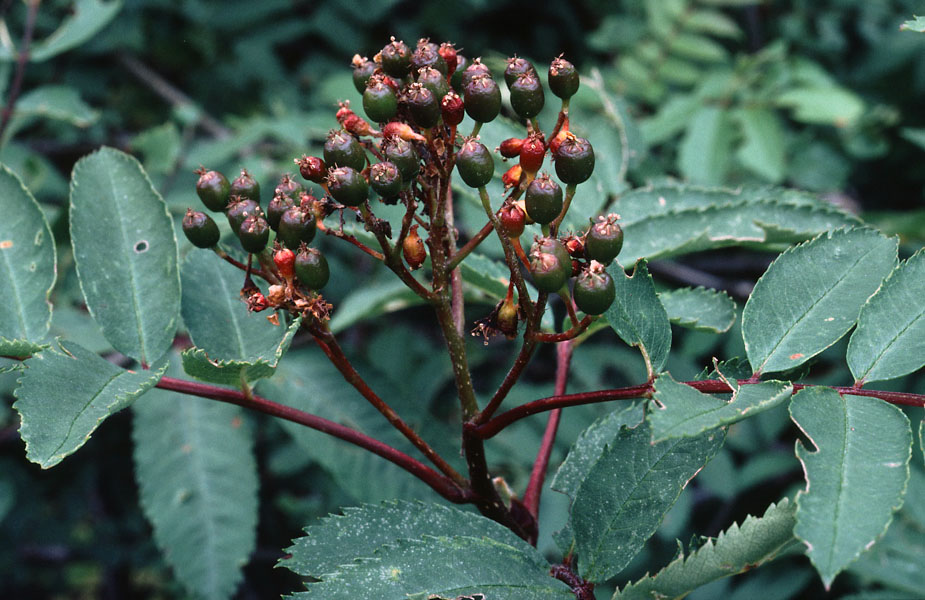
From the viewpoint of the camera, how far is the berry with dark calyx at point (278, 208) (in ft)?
3.63

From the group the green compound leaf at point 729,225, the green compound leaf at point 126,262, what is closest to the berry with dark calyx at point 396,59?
the green compound leaf at point 126,262

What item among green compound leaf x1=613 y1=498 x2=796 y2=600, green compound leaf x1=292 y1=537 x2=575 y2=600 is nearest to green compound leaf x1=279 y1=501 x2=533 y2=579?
green compound leaf x1=292 y1=537 x2=575 y2=600

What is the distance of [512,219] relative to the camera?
1.05 m

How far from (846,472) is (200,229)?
0.89m

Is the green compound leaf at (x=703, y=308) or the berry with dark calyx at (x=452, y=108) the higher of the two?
the berry with dark calyx at (x=452, y=108)

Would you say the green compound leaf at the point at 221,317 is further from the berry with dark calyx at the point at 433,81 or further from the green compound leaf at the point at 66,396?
the berry with dark calyx at the point at 433,81

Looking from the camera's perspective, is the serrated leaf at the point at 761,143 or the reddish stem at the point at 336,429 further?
the serrated leaf at the point at 761,143

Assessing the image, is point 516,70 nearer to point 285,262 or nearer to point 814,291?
point 285,262

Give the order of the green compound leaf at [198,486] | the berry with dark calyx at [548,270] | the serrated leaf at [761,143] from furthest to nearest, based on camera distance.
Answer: the serrated leaf at [761,143], the green compound leaf at [198,486], the berry with dark calyx at [548,270]

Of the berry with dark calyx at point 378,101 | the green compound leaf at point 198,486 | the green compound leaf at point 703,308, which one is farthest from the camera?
the green compound leaf at point 198,486

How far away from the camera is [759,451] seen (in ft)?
8.50

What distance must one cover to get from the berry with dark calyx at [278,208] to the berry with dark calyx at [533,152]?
332 mm

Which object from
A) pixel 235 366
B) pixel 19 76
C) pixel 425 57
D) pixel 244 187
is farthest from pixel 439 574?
pixel 19 76

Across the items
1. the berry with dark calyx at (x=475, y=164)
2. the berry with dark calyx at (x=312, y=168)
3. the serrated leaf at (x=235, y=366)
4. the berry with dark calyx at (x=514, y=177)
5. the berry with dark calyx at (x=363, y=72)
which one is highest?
the berry with dark calyx at (x=363, y=72)
